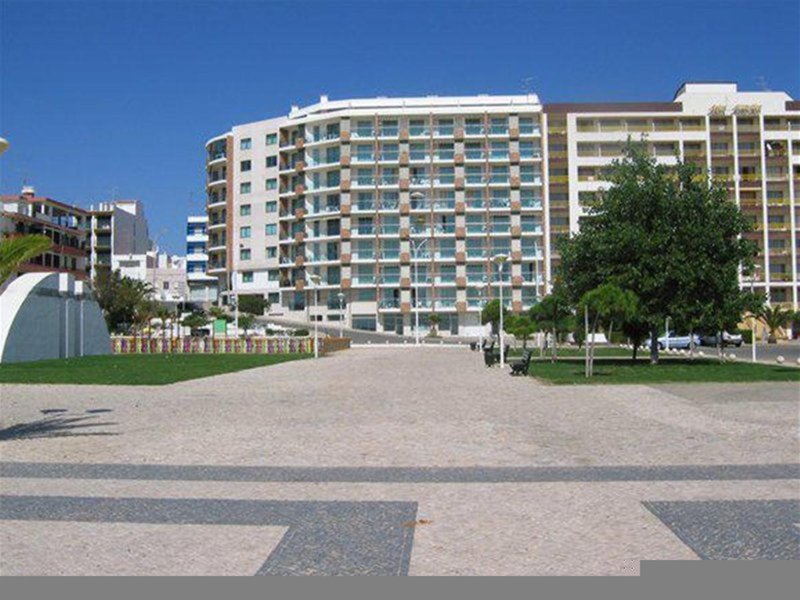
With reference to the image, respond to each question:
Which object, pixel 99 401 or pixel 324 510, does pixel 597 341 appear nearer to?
pixel 99 401

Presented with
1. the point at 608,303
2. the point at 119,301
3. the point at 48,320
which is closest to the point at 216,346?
the point at 48,320

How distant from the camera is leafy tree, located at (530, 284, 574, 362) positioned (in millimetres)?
37416

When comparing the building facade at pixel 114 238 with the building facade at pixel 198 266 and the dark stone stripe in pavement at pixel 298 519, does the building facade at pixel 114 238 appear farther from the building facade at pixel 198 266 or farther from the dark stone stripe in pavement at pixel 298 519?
the dark stone stripe in pavement at pixel 298 519

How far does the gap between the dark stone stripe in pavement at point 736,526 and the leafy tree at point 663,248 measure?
2678cm

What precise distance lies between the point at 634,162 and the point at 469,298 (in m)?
57.8

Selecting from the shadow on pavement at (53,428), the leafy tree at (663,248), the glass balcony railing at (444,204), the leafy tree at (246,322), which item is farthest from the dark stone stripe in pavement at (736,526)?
the glass balcony railing at (444,204)

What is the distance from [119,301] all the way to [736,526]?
74.2 m

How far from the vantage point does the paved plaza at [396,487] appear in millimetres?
6113

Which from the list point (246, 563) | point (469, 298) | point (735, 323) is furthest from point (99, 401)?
point (469, 298)

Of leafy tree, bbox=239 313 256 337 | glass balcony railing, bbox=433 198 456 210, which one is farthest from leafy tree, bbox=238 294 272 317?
glass balcony railing, bbox=433 198 456 210

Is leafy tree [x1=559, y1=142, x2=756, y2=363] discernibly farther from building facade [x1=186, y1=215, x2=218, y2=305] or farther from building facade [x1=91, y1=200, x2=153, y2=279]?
building facade [x1=91, y1=200, x2=153, y2=279]

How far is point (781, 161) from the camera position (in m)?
94.9

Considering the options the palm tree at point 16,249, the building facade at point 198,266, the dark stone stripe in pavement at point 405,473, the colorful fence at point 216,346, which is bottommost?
the colorful fence at point 216,346

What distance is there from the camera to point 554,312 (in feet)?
127
